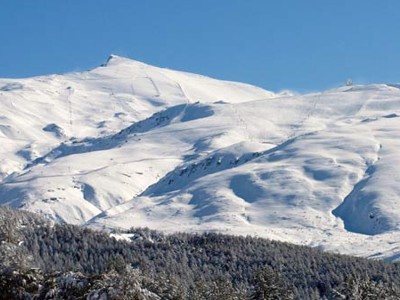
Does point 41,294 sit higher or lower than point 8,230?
lower

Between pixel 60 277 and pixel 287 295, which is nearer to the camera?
pixel 60 277

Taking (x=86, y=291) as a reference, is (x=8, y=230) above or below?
above

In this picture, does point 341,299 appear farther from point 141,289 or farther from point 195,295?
point 141,289

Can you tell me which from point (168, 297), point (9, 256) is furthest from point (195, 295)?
point (9, 256)

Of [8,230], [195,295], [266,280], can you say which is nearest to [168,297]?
[8,230]

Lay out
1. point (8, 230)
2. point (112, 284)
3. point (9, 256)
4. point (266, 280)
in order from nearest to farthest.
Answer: point (112, 284) → point (9, 256) → point (8, 230) → point (266, 280)

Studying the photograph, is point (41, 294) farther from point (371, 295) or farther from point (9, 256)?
point (371, 295)

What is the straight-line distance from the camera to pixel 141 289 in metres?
42.3

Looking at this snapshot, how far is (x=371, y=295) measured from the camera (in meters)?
83.6

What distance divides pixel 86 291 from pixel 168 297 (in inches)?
458

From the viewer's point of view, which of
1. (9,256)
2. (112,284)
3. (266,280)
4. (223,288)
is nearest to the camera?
(112,284)

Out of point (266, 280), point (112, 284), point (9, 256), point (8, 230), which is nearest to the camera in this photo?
point (112, 284)

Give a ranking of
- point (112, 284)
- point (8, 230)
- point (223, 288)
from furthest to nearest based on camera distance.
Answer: point (223, 288) < point (8, 230) < point (112, 284)

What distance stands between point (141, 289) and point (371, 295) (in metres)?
45.7
